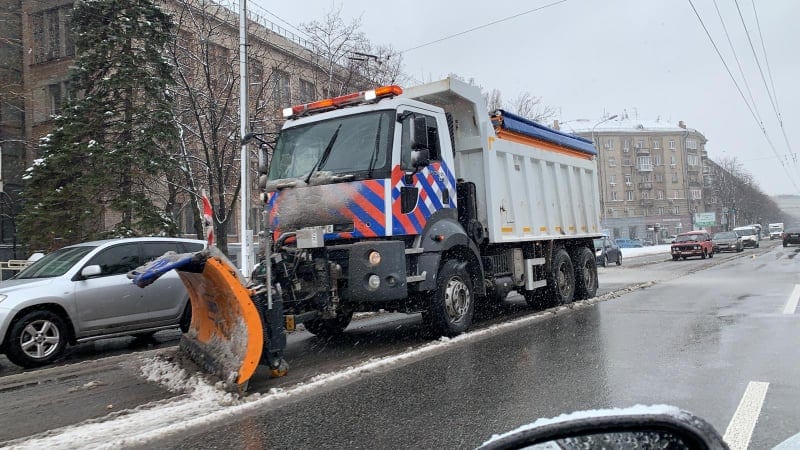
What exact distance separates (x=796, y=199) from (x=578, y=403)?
18258 cm

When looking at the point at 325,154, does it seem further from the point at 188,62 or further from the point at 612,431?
the point at 188,62

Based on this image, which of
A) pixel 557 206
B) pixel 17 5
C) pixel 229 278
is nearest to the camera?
pixel 229 278

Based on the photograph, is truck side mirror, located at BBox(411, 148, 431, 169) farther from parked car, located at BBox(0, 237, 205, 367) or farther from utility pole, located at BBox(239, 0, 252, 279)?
utility pole, located at BBox(239, 0, 252, 279)

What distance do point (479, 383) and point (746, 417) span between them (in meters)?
2.15

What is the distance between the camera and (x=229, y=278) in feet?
17.6

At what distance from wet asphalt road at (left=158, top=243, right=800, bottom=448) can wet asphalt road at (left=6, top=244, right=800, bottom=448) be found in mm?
14

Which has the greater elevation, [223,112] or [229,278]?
[223,112]

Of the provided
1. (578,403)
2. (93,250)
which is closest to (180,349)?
(93,250)

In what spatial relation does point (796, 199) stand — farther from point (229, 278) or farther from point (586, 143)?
point (229, 278)

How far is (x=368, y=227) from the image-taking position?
22.5 feet

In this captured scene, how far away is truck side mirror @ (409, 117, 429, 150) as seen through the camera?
7020mm

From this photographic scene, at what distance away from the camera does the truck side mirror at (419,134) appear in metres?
7.02

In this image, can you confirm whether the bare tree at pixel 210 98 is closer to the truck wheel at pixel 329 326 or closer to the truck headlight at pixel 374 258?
the truck wheel at pixel 329 326

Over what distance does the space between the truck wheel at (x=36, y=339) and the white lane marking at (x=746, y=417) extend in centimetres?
759
